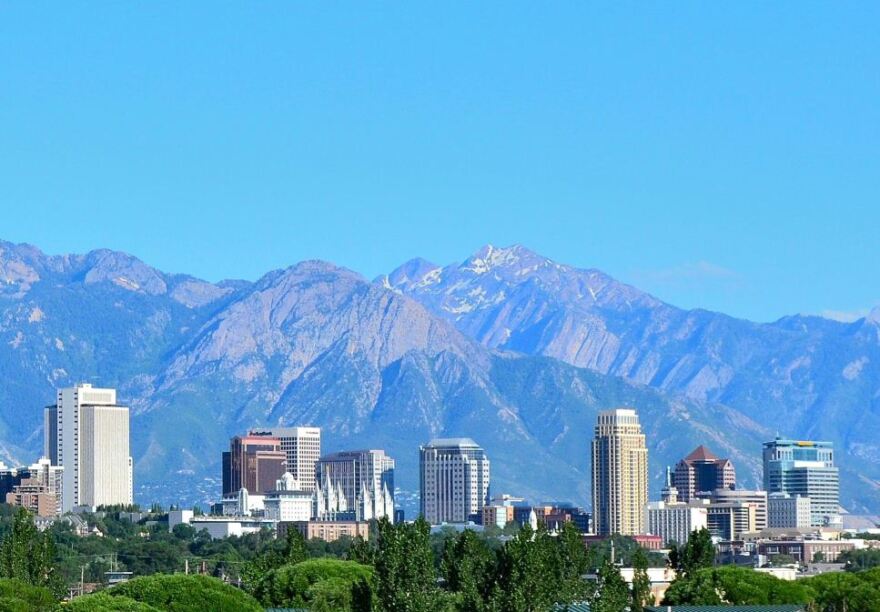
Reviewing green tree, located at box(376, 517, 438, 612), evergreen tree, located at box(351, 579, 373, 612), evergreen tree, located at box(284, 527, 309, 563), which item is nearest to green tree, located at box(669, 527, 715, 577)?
evergreen tree, located at box(284, 527, 309, 563)

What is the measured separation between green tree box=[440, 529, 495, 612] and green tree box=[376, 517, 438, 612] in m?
1.98

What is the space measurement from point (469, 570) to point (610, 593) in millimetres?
7830

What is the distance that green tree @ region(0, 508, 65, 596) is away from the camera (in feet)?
497

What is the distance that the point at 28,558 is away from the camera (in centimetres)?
15262

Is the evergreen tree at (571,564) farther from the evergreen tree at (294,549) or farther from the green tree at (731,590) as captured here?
the evergreen tree at (294,549)

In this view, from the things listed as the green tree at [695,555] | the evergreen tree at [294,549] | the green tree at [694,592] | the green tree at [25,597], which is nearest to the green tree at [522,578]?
the green tree at [694,592]

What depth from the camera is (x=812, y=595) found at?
545ft

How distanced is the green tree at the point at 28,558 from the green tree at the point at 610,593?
1337 inches

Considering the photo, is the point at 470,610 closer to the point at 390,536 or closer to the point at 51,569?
the point at 390,536

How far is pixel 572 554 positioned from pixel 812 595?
17.6 metres

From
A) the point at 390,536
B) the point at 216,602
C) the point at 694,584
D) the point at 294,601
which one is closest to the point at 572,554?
the point at 694,584

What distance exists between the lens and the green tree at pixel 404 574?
113588 mm

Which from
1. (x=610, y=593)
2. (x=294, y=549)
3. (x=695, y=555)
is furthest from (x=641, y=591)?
(x=294, y=549)

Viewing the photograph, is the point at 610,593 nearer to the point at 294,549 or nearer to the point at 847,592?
the point at 847,592
